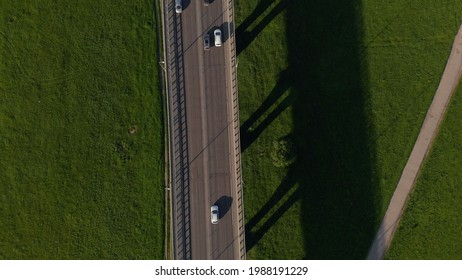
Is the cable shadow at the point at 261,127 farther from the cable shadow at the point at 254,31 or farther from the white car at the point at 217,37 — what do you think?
the white car at the point at 217,37

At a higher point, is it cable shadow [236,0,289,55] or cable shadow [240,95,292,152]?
cable shadow [236,0,289,55]

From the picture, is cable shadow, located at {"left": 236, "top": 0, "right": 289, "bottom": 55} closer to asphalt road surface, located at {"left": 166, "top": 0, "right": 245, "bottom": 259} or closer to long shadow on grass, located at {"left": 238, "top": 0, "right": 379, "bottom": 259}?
long shadow on grass, located at {"left": 238, "top": 0, "right": 379, "bottom": 259}

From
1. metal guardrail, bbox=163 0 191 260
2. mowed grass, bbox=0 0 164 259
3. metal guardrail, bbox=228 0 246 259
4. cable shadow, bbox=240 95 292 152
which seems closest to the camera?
metal guardrail, bbox=163 0 191 260

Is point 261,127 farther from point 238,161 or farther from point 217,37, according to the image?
point 217,37

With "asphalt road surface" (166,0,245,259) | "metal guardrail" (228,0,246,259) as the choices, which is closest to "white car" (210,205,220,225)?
"asphalt road surface" (166,0,245,259)

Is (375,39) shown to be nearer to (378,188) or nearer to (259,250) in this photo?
(378,188)

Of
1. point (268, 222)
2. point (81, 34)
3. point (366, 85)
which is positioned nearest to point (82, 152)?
point (81, 34)

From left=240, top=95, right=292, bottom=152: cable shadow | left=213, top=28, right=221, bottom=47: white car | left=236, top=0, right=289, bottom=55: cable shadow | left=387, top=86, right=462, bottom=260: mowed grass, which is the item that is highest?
left=213, top=28, right=221, bottom=47: white car
